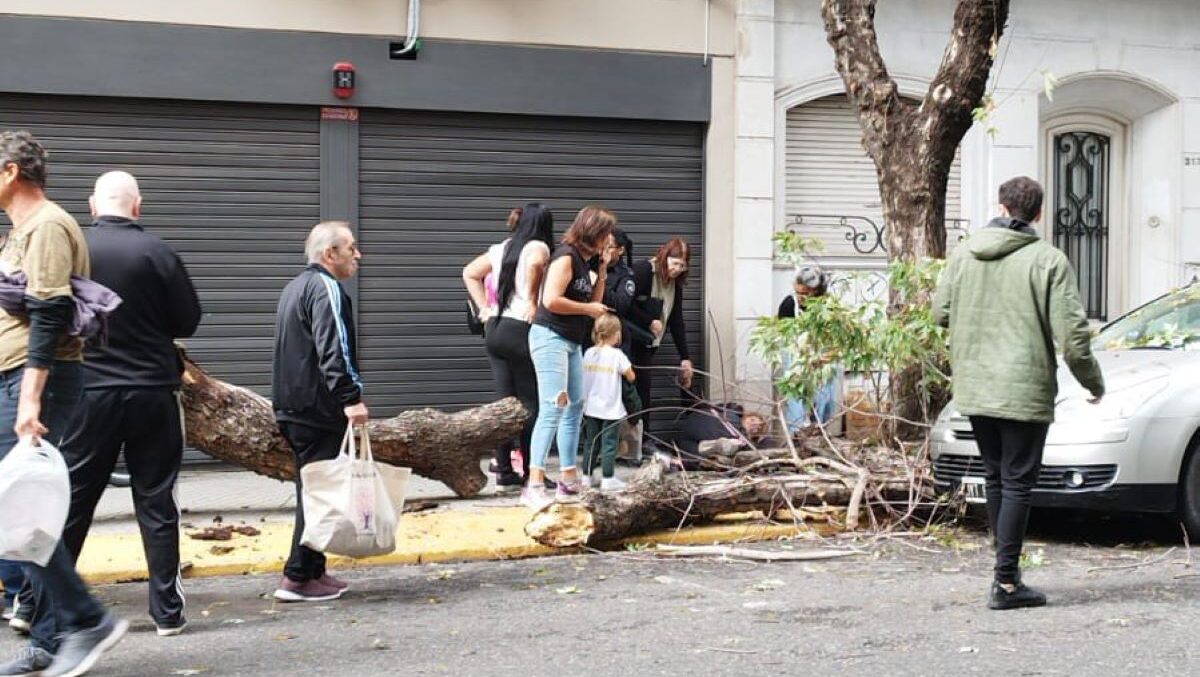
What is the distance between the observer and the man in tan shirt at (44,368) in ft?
17.6

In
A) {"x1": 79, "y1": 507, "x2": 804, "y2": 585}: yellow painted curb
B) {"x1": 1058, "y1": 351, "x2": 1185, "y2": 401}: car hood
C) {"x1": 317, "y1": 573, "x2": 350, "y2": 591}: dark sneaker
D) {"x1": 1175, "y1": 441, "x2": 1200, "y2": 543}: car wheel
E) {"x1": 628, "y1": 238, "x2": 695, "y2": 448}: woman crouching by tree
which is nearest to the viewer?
{"x1": 317, "y1": 573, "x2": 350, "y2": 591}: dark sneaker

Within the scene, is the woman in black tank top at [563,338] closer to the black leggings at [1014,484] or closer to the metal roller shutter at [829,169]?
the black leggings at [1014,484]

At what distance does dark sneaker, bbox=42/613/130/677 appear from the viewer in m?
5.37

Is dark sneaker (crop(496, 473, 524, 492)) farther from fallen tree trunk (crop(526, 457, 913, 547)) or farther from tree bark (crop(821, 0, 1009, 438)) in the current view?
tree bark (crop(821, 0, 1009, 438))

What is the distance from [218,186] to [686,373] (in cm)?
401

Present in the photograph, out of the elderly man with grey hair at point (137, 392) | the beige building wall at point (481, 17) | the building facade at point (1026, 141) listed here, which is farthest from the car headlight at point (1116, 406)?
the beige building wall at point (481, 17)

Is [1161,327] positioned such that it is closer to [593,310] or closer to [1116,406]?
[1116,406]

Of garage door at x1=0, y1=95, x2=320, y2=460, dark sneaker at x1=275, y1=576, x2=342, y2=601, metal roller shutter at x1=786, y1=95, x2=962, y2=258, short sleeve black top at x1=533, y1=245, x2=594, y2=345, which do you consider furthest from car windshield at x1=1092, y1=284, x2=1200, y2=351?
garage door at x1=0, y1=95, x2=320, y2=460

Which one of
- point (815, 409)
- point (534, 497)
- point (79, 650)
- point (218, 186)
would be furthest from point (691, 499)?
point (218, 186)

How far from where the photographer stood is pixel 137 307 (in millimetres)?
6039

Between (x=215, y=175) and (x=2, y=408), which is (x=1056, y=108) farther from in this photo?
(x=2, y=408)

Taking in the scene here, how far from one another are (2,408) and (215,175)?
6.40 meters

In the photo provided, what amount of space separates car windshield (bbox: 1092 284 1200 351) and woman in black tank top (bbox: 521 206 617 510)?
326 cm

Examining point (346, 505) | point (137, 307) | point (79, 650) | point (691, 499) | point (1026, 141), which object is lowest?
point (79, 650)
